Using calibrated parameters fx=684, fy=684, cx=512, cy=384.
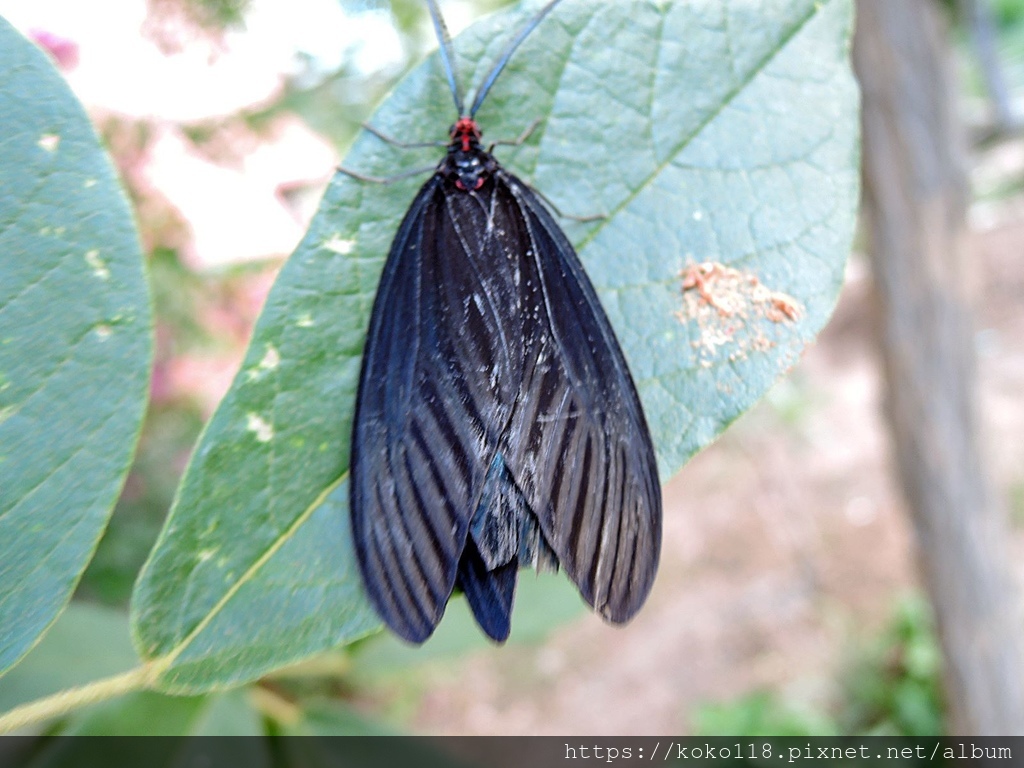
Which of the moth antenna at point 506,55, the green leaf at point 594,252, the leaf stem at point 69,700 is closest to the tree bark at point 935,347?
the green leaf at point 594,252

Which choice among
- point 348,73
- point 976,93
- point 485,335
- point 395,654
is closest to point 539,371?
point 485,335

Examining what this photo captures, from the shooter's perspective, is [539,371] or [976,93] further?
[976,93]

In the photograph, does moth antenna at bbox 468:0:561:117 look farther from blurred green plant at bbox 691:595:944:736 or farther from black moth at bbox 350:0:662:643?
blurred green plant at bbox 691:595:944:736

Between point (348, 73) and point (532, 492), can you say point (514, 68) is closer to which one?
point (532, 492)

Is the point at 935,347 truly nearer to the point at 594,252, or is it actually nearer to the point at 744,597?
the point at 594,252

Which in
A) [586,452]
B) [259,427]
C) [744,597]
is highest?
[259,427]

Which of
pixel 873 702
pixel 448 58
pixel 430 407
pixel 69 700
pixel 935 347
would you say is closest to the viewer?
pixel 69 700

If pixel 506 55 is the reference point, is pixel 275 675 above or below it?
below

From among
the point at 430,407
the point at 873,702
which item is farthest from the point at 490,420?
the point at 873,702

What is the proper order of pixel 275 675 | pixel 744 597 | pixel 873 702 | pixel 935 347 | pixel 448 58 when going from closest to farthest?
pixel 448 58, pixel 275 675, pixel 935 347, pixel 873 702, pixel 744 597
